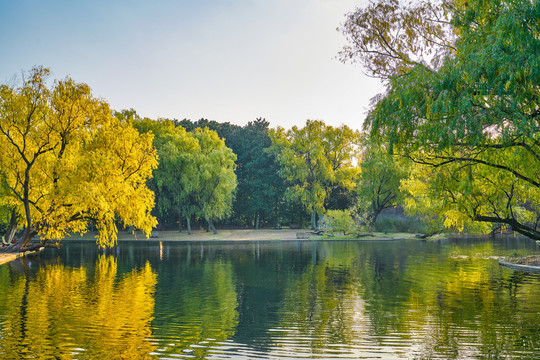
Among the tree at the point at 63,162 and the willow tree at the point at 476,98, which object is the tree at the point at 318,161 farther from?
the willow tree at the point at 476,98

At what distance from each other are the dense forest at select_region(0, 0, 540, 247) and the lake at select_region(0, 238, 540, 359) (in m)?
3.72

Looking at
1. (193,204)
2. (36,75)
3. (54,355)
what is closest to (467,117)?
(54,355)

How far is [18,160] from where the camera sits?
30.2 metres

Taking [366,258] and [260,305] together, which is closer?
[260,305]

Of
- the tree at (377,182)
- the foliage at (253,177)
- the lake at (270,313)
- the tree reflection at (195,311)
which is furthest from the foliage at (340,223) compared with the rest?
the tree reflection at (195,311)

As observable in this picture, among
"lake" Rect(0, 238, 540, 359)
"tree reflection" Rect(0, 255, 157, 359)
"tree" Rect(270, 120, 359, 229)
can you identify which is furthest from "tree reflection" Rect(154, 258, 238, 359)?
"tree" Rect(270, 120, 359, 229)

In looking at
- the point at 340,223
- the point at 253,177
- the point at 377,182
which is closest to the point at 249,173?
the point at 253,177

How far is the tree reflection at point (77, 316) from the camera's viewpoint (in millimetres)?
9344

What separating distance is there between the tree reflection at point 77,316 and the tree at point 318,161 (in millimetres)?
45336

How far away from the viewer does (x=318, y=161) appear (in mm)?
66188

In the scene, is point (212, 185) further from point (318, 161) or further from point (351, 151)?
point (351, 151)

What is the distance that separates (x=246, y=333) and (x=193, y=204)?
51.8 metres

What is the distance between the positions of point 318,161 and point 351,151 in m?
5.01

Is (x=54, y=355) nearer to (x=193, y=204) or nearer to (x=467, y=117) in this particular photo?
(x=467, y=117)
